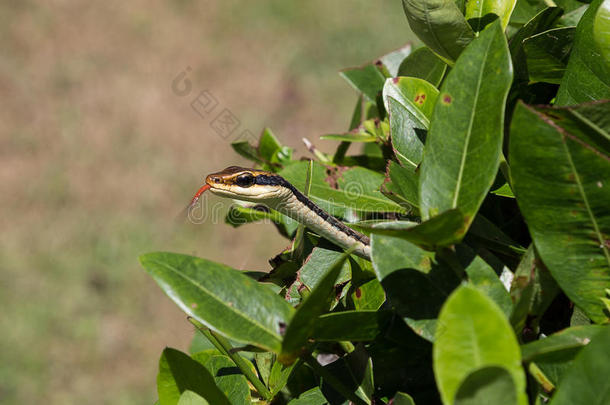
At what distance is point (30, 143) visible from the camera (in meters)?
6.16

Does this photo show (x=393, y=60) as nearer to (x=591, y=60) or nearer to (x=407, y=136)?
(x=407, y=136)

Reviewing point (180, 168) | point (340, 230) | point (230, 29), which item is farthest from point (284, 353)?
point (230, 29)

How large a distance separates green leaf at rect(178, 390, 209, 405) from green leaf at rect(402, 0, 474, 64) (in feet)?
2.47

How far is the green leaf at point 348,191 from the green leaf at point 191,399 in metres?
0.55

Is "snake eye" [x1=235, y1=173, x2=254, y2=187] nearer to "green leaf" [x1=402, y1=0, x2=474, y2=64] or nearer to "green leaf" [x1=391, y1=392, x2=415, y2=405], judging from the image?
"green leaf" [x1=402, y1=0, x2=474, y2=64]

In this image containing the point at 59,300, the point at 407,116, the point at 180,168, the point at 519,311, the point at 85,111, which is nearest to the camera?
the point at 519,311

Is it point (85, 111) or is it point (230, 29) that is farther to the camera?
point (230, 29)

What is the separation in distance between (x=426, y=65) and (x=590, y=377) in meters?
0.93

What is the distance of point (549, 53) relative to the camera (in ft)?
3.90

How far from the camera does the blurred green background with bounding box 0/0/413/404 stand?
4.79m

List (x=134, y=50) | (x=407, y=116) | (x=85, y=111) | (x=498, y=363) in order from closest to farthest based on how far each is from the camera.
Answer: (x=498, y=363) → (x=407, y=116) → (x=85, y=111) → (x=134, y=50)

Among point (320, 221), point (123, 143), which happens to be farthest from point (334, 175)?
point (123, 143)

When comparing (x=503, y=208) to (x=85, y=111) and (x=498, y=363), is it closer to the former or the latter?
(x=498, y=363)

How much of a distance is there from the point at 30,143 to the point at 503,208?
19.1ft
